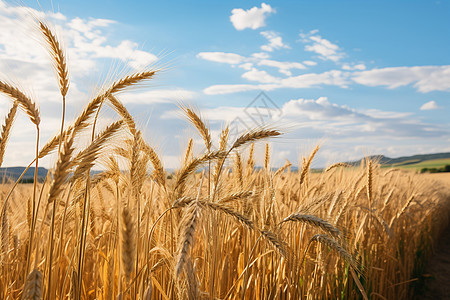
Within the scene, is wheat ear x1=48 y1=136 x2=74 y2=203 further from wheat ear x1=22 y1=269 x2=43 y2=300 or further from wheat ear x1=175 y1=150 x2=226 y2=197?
wheat ear x1=175 y1=150 x2=226 y2=197

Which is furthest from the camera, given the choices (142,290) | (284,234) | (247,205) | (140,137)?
(284,234)

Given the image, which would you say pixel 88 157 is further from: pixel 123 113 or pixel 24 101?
pixel 123 113

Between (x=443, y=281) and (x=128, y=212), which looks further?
(x=443, y=281)

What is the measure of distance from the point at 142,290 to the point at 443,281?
6427mm

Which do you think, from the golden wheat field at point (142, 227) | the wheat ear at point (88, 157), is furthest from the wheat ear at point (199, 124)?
the wheat ear at point (88, 157)

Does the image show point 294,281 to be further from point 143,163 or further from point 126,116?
point 126,116

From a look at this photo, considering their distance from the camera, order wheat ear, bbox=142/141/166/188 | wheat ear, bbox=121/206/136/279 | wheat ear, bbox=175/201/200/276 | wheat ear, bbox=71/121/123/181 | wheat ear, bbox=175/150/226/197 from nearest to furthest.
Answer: wheat ear, bbox=175/201/200/276 < wheat ear, bbox=121/206/136/279 < wheat ear, bbox=71/121/123/181 < wheat ear, bbox=175/150/226/197 < wheat ear, bbox=142/141/166/188

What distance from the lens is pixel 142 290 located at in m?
1.69

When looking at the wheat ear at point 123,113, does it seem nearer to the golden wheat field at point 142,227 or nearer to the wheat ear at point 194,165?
the golden wheat field at point 142,227

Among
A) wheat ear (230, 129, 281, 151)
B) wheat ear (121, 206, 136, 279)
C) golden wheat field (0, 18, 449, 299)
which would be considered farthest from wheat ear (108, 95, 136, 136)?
wheat ear (121, 206, 136, 279)

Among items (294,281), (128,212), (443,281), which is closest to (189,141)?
(294,281)

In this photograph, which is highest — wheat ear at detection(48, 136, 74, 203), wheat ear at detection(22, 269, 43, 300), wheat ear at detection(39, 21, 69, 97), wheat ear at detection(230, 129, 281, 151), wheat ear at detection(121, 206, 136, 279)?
wheat ear at detection(39, 21, 69, 97)

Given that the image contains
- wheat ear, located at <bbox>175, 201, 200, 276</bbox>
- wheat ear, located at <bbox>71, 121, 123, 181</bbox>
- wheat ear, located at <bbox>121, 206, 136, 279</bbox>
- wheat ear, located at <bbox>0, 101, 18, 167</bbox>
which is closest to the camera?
wheat ear, located at <bbox>175, 201, 200, 276</bbox>

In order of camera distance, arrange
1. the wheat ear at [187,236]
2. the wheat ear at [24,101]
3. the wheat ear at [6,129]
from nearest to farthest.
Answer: the wheat ear at [187,236] < the wheat ear at [24,101] < the wheat ear at [6,129]
